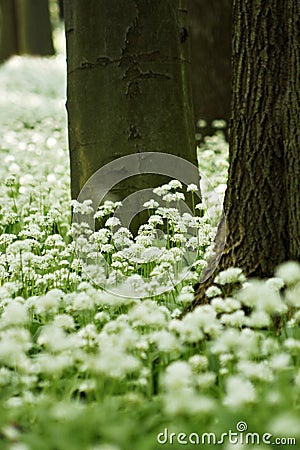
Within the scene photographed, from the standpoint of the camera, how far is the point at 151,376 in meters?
2.81

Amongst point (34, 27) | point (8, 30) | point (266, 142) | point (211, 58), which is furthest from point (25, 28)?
point (266, 142)

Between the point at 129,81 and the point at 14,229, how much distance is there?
50.1 inches

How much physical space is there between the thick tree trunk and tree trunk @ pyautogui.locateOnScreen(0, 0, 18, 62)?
1447cm

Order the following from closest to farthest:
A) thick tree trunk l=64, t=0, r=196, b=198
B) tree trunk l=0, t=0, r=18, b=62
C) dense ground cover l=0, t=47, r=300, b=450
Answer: dense ground cover l=0, t=47, r=300, b=450 → thick tree trunk l=64, t=0, r=196, b=198 → tree trunk l=0, t=0, r=18, b=62

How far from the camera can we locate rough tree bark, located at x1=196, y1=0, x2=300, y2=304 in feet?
11.8

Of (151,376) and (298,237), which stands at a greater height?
(298,237)

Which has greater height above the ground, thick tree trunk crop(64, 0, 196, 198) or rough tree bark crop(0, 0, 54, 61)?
rough tree bark crop(0, 0, 54, 61)

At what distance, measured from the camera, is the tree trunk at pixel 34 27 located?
1812 cm

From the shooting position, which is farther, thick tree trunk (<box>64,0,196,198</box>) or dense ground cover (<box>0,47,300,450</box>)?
thick tree trunk (<box>64,0,196,198</box>)

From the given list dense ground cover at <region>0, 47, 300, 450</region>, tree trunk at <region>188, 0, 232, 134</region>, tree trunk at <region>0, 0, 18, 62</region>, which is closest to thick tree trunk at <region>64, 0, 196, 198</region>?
dense ground cover at <region>0, 47, 300, 450</region>

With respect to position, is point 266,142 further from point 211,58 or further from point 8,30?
point 8,30

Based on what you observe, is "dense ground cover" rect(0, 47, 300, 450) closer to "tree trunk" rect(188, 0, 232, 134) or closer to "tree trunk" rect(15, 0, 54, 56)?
"tree trunk" rect(188, 0, 232, 134)

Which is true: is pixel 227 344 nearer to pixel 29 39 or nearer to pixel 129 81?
pixel 129 81

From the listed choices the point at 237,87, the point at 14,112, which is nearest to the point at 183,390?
the point at 237,87
